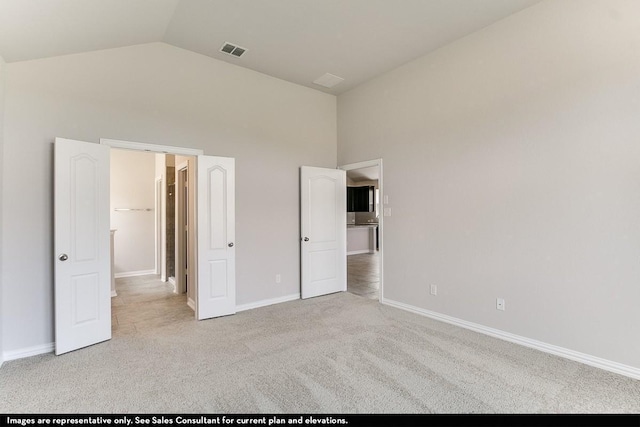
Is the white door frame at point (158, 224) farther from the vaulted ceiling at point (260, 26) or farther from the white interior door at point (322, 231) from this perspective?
the vaulted ceiling at point (260, 26)

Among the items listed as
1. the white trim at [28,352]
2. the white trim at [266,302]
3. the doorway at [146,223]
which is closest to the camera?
the white trim at [28,352]

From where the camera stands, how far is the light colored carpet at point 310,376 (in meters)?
2.12

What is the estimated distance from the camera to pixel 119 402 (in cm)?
215

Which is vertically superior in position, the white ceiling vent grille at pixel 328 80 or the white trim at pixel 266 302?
the white ceiling vent grille at pixel 328 80

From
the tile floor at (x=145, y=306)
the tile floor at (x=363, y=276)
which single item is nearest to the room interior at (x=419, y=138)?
the tile floor at (x=145, y=306)

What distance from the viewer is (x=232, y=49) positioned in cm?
388

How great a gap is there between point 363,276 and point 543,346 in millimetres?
3748

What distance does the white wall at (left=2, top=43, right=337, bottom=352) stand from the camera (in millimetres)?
2916

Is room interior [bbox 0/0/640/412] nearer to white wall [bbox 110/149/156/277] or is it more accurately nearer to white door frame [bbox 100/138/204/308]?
white door frame [bbox 100/138/204/308]

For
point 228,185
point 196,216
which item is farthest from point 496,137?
point 196,216

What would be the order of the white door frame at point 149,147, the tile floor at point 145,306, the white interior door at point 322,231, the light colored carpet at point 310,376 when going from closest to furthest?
the light colored carpet at point 310,376 < the white door frame at point 149,147 < the tile floor at point 145,306 < the white interior door at point 322,231

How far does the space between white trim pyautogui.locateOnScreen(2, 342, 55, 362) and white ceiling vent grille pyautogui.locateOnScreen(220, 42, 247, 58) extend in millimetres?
3764

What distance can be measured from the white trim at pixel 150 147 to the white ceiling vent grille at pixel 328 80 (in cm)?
214

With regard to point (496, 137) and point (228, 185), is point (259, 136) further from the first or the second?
point (496, 137)
